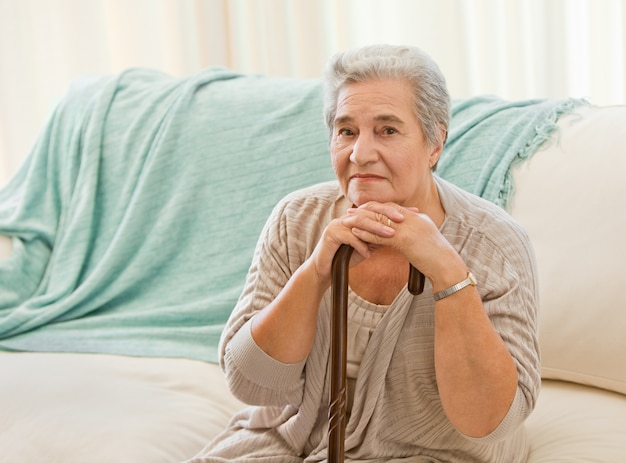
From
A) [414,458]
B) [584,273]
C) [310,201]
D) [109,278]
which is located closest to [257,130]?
A: [109,278]

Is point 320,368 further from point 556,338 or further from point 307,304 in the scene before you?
point 556,338

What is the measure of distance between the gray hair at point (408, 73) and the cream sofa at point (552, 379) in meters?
0.51

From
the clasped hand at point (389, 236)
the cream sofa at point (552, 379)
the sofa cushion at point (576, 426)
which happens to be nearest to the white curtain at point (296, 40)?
the cream sofa at point (552, 379)

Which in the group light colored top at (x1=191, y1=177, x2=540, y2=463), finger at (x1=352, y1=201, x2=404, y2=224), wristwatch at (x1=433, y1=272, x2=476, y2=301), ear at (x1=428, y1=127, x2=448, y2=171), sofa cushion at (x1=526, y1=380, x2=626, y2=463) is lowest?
sofa cushion at (x1=526, y1=380, x2=626, y2=463)

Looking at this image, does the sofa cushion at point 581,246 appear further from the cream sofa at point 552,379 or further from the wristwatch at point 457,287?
the wristwatch at point 457,287

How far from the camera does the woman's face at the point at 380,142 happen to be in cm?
145

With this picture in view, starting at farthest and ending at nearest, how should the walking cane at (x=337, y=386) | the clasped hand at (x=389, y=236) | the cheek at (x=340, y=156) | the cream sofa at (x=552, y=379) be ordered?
the cream sofa at (x=552, y=379) → the cheek at (x=340, y=156) → the clasped hand at (x=389, y=236) → the walking cane at (x=337, y=386)


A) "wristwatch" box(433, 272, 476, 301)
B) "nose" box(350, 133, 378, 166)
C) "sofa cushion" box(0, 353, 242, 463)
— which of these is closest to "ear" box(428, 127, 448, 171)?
"nose" box(350, 133, 378, 166)

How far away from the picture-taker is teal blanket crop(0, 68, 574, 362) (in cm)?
227

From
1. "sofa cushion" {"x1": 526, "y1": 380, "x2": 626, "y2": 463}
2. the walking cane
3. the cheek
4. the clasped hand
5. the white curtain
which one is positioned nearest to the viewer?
the walking cane

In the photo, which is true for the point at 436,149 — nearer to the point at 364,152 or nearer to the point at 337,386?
the point at 364,152

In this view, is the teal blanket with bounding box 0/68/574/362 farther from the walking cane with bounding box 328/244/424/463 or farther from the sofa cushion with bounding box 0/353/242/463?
the walking cane with bounding box 328/244/424/463

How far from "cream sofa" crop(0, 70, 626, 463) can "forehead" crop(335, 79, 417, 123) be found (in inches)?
22.6

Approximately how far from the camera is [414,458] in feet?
4.96
